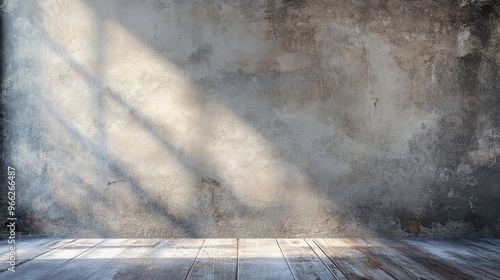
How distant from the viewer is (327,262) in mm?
2779

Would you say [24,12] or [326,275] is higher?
[24,12]

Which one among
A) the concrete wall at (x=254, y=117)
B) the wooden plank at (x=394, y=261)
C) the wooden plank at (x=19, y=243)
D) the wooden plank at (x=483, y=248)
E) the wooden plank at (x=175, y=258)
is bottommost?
the wooden plank at (x=483, y=248)

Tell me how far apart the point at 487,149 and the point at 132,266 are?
3081 millimetres

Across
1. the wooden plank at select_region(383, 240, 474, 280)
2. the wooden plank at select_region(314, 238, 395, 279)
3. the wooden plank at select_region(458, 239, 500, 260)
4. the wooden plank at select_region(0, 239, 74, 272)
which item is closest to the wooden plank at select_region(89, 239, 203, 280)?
the wooden plank at select_region(0, 239, 74, 272)

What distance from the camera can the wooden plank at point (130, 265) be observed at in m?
2.42

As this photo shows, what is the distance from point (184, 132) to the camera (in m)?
3.85

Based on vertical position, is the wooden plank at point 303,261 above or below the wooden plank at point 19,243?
below

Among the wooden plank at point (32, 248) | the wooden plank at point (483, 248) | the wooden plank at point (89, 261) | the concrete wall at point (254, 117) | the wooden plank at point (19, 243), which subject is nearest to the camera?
the wooden plank at point (89, 261)

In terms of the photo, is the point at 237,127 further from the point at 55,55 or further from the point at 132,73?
the point at 55,55

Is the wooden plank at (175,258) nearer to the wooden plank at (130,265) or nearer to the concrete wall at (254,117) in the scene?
the wooden plank at (130,265)

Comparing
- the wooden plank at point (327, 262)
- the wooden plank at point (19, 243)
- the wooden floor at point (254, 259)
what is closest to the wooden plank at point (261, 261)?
the wooden floor at point (254, 259)

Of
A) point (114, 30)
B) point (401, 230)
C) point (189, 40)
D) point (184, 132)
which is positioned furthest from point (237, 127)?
point (401, 230)

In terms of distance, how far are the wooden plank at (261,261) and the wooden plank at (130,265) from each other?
56 cm

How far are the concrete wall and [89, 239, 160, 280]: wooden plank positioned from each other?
53 cm
